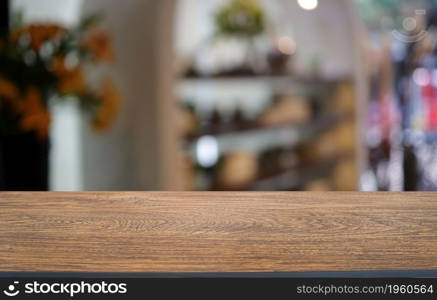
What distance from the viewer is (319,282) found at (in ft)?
2.54

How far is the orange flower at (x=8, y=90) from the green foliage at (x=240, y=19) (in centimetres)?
179

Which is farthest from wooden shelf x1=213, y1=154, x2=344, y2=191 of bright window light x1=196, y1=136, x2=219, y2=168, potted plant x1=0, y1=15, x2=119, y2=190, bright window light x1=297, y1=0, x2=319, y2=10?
potted plant x1=0, y1=15, x2=119, y2=190

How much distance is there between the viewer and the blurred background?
184cm

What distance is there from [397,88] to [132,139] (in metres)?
2.09

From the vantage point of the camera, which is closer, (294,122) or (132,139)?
(132,139)

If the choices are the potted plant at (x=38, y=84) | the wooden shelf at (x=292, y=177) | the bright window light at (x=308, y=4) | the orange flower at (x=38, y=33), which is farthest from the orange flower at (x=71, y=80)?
the bright window light at (x=308, y=4)

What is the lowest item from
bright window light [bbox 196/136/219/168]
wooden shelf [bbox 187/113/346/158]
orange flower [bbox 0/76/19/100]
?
orange flower [bbox 0/76/19/100]

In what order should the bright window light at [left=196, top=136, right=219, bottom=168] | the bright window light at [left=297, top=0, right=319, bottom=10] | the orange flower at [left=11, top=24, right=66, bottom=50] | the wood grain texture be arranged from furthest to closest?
the bright window light at [left=297, top=0, right=319, bottom=10] → the bright window light at [left=196, top=136, right=219, bottom=168] → the orange flower at [left=11, top=24, right=66, bottom=50] → the wood grain texture

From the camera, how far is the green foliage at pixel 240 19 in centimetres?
335

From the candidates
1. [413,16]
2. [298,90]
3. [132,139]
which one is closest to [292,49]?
[298,90]

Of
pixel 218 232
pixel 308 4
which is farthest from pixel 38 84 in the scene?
pixel 308 4

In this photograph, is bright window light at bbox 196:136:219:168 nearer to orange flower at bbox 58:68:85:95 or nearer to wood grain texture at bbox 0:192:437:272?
orange flower at bbox 58:68:85:95

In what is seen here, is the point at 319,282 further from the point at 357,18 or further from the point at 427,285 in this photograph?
the point at 357,18

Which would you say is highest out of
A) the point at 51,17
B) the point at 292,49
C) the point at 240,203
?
the point at 292,49
